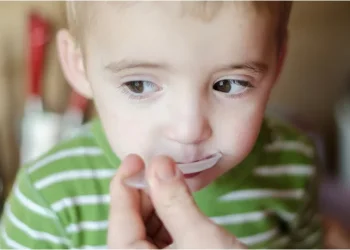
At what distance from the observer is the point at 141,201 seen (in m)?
0.47

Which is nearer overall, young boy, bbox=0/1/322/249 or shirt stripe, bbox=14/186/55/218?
young boy, bbox=0/1/322/249

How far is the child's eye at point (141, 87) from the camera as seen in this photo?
45 cm

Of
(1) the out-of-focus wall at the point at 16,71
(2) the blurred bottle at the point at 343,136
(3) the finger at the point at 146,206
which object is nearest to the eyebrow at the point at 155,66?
(3) the finger at the point at 146,206

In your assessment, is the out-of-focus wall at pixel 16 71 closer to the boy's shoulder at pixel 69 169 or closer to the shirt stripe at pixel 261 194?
the boy's shoulder at pixel 69 169

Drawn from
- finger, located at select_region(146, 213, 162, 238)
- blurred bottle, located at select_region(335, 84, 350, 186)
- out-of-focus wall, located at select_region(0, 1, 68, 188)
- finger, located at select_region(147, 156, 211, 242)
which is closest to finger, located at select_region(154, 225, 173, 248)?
finger, located at select_region(146, 213, 162, 238)

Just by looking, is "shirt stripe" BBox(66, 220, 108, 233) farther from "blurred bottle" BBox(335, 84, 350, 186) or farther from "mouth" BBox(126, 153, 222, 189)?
"blurred bottle" BBox(335, 84, 350, 186)

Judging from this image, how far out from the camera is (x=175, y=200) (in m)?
0.39

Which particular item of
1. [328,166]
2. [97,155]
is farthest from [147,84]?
[328,166]

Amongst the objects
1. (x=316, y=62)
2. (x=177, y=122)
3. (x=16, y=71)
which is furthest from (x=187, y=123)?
(x=316, y=62)

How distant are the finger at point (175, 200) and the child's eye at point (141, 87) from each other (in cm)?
8

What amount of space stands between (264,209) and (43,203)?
0.77 feet

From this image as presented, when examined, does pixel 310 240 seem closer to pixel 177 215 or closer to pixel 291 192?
pixel 291 192

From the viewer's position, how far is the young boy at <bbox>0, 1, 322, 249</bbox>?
425mm

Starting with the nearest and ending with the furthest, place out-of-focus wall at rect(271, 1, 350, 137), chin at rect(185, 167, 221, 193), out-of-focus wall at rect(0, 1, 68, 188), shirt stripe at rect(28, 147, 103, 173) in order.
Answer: chin at rect(185, 167, 221, 193), shirt stripe at rect(28, 147, 103, 173), out-of-focus wall at rect(0, 1, 68, 188), out-of-focus wall at rect(271, 1, 350, 137)
